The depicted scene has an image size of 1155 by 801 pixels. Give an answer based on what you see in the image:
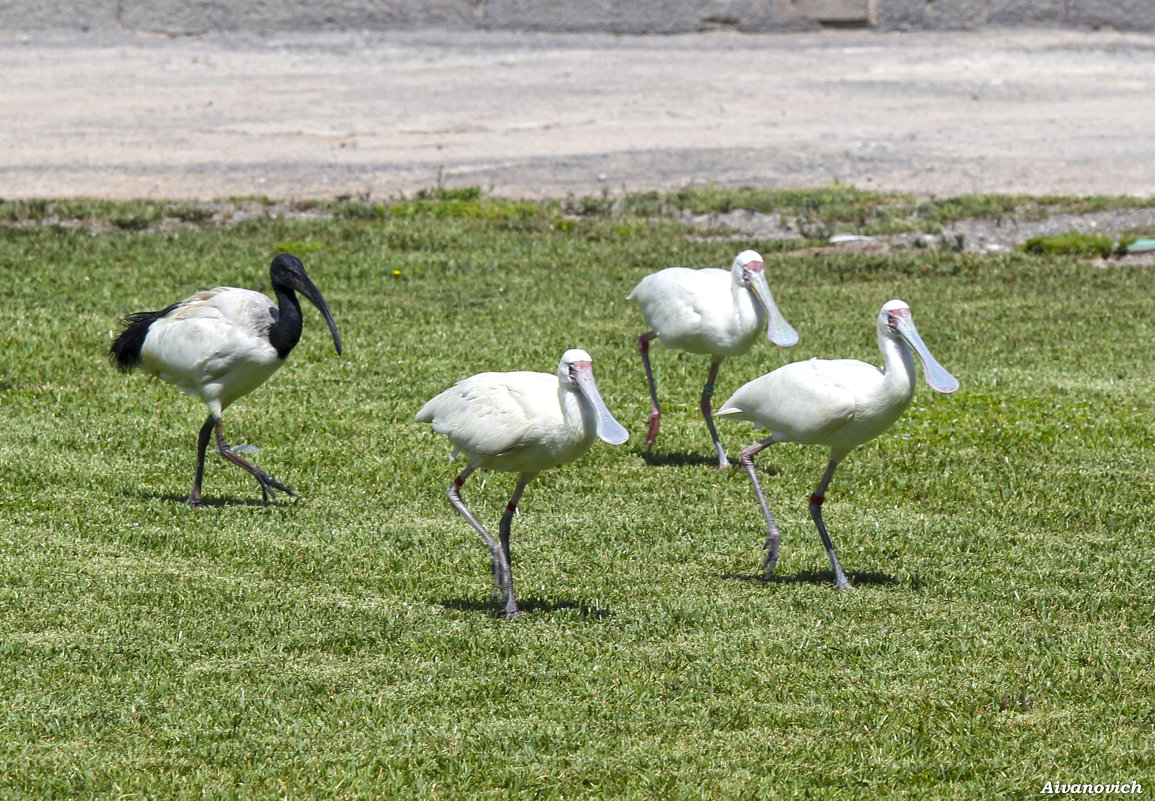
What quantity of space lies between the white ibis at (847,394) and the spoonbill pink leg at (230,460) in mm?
→ 2677

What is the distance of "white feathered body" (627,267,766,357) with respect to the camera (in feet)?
30.9

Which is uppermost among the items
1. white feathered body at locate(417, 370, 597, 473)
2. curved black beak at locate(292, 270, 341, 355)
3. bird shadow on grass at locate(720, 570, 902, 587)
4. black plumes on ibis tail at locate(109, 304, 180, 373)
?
white feathered body at locate(417, 370, 597, 473)

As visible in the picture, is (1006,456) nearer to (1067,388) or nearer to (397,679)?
(1067,388)

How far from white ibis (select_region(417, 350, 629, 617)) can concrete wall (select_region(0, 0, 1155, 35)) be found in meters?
21.1

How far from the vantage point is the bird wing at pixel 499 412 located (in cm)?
637

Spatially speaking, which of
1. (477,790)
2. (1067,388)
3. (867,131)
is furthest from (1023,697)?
(867,131)

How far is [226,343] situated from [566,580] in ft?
7.96

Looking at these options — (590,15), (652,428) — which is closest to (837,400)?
(652,428)

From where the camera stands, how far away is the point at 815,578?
7.34m

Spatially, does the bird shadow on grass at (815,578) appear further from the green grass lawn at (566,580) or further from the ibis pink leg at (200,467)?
the ibis pink leg at (200,467)

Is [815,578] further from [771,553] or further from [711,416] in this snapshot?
[711,416]

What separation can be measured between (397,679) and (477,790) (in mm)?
942

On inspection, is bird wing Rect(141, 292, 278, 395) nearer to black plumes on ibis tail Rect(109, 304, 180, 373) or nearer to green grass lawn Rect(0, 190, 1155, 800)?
black plumes on ibis tail Rect(109, 304, 180, 373)

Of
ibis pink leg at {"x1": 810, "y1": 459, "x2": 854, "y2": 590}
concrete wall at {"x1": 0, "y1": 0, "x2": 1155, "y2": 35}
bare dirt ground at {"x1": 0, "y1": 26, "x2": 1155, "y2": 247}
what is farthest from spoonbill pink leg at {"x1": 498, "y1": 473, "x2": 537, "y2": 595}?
concrete wall at {"x1": 0, "y1": 0, "x2": 1155, "y2": 35}
